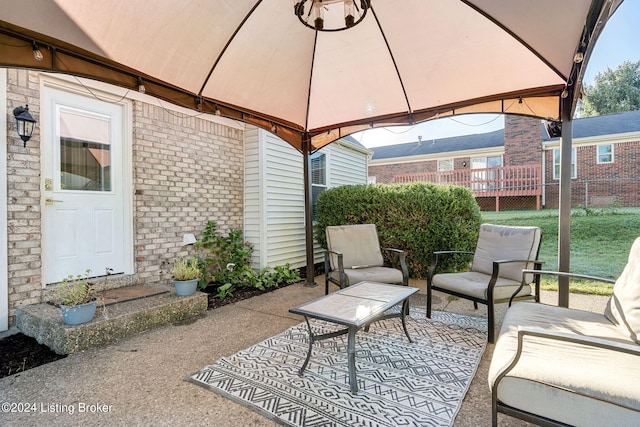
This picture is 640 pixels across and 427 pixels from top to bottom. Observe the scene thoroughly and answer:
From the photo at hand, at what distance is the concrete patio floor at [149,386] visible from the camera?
6.29 feet

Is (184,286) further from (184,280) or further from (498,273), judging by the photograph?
(498,273)

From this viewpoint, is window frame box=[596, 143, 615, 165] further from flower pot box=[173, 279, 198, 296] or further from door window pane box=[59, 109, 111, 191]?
door window pane box=[59, 109, 111, 191]

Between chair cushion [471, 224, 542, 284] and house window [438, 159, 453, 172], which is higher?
house window [438, 159, 453, 172]

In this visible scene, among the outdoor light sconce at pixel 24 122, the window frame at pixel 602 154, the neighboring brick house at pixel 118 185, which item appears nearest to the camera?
the outdoor light sconce at pixel 24 122

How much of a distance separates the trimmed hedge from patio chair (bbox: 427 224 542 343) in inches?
50.3

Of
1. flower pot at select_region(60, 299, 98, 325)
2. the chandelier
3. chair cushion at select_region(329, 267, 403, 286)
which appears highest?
the chandelier

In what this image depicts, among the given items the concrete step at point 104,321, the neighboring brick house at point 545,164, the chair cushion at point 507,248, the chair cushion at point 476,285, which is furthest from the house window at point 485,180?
the concrete step at point 104,321

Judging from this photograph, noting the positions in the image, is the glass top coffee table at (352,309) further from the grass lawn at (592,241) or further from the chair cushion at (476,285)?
the grass lawn at (592,241)

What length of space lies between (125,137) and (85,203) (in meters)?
1.02

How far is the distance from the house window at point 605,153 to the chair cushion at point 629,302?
1177cm

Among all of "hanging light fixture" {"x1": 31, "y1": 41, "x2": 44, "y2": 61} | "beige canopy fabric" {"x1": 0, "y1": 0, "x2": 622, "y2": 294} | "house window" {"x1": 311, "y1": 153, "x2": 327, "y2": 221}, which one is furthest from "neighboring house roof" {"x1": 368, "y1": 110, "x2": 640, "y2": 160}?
"hanging light fixture" {"x1": 31, "y1": 41, "x2": 44, "y2": 61}

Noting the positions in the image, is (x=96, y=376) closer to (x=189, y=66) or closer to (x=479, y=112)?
(x=189, y=66)

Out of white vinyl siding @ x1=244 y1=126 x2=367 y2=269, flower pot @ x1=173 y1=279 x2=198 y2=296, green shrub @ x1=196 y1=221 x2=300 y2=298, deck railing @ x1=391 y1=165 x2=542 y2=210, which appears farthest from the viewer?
deck railing @ x1=391 y1=165 x2=542 y2=210

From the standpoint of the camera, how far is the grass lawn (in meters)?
5.83
